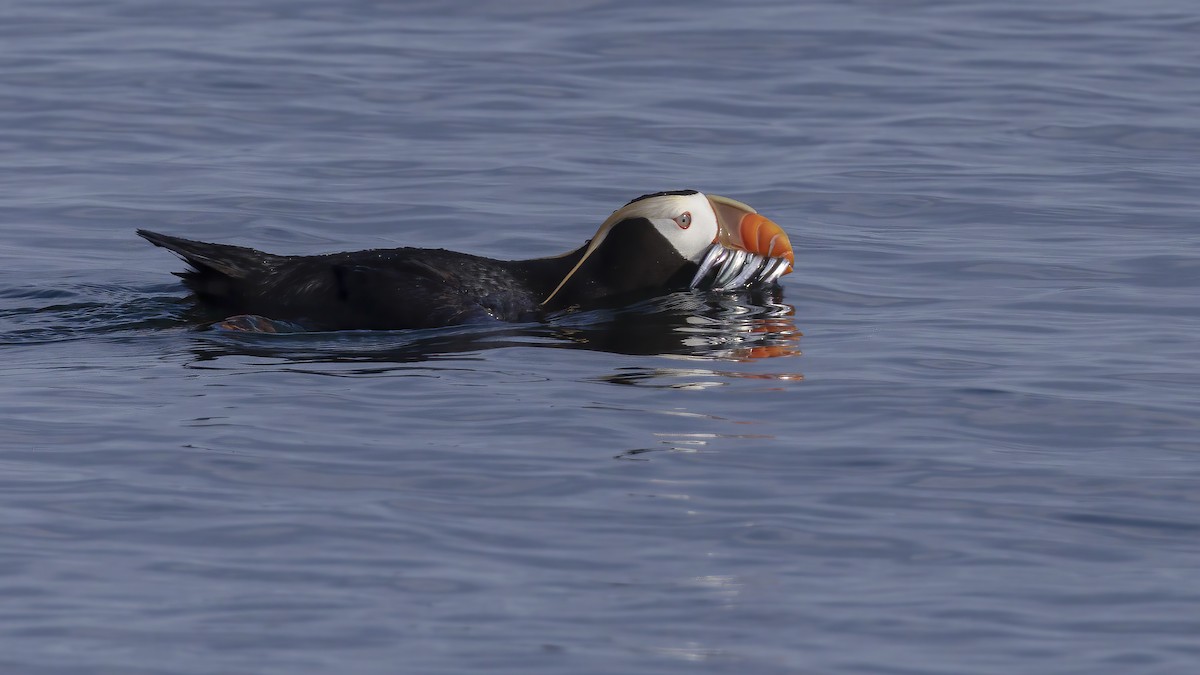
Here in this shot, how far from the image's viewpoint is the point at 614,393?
8.35m

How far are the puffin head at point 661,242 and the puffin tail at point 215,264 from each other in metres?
1.57

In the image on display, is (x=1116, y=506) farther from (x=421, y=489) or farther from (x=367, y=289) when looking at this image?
(x=367, y=289)

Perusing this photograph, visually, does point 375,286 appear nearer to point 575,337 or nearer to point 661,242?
point 575,337

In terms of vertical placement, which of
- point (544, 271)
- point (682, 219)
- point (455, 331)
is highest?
point (682, 219)

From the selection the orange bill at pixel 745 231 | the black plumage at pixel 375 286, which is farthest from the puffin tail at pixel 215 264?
the orange bill at pixel 745 231

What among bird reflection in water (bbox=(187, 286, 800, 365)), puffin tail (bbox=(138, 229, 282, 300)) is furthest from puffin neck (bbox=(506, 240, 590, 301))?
puffin tail (bbox=(138, 229, 282, 300))

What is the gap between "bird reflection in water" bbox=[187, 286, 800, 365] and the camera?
8945mm

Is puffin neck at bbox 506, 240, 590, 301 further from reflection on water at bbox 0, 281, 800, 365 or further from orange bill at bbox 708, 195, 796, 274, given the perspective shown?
orange bill at bbox 708, 195, 796, 274

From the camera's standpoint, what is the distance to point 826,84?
57.3ft

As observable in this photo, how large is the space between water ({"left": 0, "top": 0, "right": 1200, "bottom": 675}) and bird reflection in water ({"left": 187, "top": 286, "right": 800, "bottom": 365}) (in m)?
0.04

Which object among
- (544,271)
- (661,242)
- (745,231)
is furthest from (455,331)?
(745,231)

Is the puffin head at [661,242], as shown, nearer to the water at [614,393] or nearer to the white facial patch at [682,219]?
the white facial patch at [682,219]

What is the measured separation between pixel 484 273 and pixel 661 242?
1101 mm

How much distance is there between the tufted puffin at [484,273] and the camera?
30.3ft
